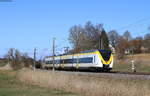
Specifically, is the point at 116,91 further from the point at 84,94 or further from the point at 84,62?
the point at 84,62

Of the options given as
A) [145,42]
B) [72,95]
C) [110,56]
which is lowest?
[72,95]

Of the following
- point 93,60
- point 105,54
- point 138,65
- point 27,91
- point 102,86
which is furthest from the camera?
point 138,65

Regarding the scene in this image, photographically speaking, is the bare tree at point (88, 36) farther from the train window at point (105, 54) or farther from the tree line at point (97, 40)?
the train window at point (105, 54)

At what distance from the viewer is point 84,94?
66.4ft

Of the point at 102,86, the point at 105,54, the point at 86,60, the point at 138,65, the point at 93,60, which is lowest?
the point at 102,86

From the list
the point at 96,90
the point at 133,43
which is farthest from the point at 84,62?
the point at 133,43

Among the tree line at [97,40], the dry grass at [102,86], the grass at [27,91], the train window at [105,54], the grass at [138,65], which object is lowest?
the grass at [27,91]

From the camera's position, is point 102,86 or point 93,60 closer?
point 102,86

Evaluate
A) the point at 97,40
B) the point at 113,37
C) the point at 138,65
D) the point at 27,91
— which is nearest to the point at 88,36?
the point at 97,40

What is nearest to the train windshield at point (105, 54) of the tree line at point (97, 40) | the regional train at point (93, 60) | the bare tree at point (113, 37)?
the regional train at point (93, 60)

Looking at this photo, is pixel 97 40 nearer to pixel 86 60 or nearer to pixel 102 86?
pixel 86 60

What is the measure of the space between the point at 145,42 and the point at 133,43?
923cm

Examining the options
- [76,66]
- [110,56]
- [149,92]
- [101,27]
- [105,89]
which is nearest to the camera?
[149,92]

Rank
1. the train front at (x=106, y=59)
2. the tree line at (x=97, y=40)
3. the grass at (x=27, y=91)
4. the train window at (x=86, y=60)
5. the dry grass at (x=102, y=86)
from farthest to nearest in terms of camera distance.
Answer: the tree line at (x=97, y=40), the train window at (x=86, y=60), the train front at (x=106, y=59), the grass at (x=27, y=91), the dry grass at (x=102, y=86)
